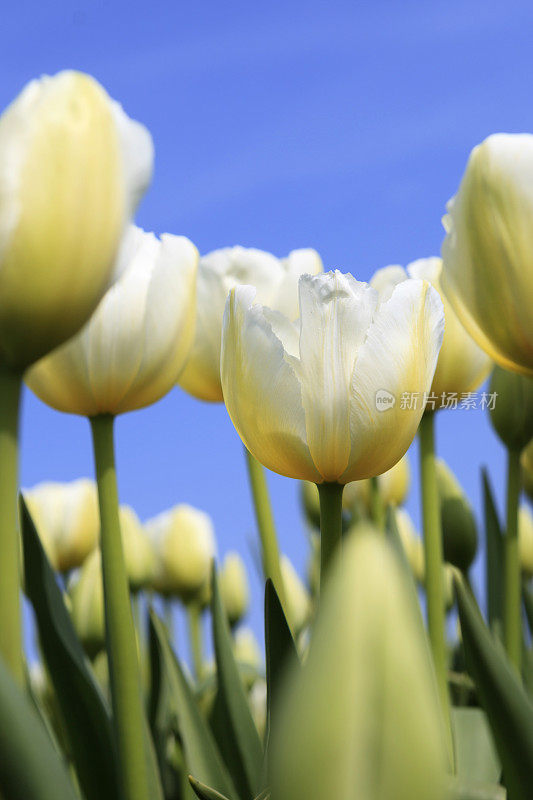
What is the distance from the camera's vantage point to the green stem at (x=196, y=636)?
1.23 meters

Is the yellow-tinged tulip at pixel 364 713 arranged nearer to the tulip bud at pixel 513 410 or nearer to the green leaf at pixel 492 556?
the tulip bud at pixel 513 410

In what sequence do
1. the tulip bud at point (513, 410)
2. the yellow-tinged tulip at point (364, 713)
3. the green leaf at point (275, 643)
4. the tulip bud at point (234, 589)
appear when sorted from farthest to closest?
the tulip bud at point (234, 589) < the tulip bud at point (513, 410) < the green leaf at point (275, 643) < the yellow-tinged tulip at point (364, 713)

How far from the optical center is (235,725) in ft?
1.82

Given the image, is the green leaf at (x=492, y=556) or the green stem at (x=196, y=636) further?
the green stem at (x=196, y=636)

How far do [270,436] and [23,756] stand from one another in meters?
0.21

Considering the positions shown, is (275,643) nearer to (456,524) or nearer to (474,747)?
(474,747)

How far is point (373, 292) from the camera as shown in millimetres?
452

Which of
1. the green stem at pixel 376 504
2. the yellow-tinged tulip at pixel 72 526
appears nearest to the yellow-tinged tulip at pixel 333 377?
the green stem at pixel 376 504

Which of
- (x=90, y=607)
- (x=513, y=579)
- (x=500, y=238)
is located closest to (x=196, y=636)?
(x=90, y=607)

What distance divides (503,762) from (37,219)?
270mm

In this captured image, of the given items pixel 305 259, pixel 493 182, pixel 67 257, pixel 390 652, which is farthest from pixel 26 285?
pixel 305 259

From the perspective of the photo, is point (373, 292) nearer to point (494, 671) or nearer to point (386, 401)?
point (386, 401)

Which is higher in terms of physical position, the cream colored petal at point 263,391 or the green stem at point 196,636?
the cream colored petal at point 263,391

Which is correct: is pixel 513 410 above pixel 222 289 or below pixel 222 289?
below
